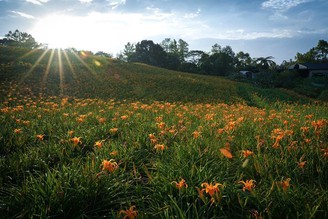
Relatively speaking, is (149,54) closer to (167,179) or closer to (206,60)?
(206,60)

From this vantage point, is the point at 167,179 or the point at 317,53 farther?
the point at 317,53

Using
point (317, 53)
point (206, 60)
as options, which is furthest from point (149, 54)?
point (317, 53)

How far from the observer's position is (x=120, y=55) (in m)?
95.7

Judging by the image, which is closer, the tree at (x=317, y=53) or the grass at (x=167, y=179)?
the grass at (x=167, y=179)

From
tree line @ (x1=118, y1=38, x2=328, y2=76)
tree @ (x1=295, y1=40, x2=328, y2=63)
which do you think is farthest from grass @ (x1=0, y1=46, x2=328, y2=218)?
tree @ (x1=295, y1=40, x2=328, y2=63)

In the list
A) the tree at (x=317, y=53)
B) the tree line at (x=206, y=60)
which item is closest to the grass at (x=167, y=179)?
the tree line at (x=206, y=60)

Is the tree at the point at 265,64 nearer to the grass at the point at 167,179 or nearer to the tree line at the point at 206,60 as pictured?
the tree line at the point at 206,60

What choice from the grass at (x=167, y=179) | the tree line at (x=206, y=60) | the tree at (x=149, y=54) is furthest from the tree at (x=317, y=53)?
the grass at (x=167, y=179)

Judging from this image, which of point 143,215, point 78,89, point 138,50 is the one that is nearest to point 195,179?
point 143,215

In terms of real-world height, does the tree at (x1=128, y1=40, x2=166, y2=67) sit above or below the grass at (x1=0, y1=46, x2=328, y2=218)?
above

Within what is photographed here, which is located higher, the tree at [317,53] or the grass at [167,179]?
the tree at [317,53]

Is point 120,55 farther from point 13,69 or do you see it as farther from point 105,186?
point 105,186

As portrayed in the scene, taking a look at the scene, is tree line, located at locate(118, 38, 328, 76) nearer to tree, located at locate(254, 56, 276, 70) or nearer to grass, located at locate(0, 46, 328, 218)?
tree, located at locate(254, 56, 276, 70)

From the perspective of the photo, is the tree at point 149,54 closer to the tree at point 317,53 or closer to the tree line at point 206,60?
the tree line at point 206,60
